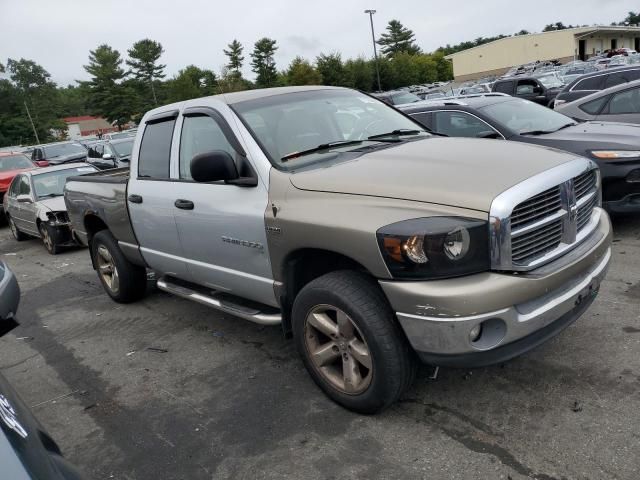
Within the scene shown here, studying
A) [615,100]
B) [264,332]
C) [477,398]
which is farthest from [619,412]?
[615,100]

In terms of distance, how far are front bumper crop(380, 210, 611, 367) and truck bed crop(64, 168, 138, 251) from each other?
3237 mm

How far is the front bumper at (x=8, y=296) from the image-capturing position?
2693 mm

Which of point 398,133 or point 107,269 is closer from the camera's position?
point 398,133

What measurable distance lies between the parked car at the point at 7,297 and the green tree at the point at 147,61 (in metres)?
82.8

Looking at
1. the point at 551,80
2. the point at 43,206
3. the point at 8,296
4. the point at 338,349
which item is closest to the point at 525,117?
the point at 338,349

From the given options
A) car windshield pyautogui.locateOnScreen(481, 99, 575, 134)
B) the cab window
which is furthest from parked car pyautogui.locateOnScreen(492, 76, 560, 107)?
the cab window

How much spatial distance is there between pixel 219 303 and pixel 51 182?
773 cm

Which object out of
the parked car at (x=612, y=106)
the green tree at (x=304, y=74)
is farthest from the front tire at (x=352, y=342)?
the green tree at (x=304, y=74)

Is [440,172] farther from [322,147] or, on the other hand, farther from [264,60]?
[264,60]

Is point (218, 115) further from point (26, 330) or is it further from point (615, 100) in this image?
point (615, 100)

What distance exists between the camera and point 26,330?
19.1 ft

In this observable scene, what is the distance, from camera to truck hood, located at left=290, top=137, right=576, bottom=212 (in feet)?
9.47

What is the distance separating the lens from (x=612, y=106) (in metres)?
8.24

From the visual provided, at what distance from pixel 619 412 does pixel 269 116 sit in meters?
2.86
